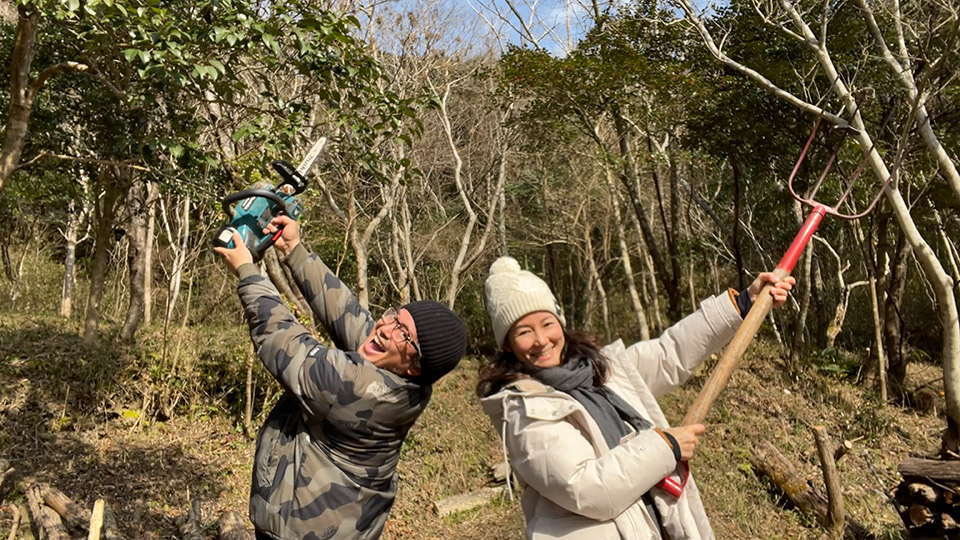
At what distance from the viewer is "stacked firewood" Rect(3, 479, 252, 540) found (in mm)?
4137

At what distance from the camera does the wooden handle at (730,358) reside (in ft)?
5.84

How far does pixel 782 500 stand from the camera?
21.5 ft

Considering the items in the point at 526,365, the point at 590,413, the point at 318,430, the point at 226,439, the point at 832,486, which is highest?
the point at 526,365

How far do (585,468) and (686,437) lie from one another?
0.28 metres

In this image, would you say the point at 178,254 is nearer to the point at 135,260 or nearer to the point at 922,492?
the point at 135,260

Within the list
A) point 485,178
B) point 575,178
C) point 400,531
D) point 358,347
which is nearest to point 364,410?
point 358,347

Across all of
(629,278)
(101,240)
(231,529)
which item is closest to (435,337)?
(231,529)

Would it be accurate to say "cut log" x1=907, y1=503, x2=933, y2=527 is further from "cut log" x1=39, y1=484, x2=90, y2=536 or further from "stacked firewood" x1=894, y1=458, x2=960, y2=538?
"cut log" x1=39, y1=484, x2=90, y2=536

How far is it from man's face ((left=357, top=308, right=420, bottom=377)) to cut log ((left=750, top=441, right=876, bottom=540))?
5402 millimetres

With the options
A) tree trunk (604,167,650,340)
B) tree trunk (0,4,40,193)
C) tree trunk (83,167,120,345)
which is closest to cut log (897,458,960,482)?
tree trunk (604,167,650,340)

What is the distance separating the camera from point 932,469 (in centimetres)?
532

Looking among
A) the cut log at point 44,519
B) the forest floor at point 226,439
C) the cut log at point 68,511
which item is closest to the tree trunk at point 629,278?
the forest floor at point 226,439

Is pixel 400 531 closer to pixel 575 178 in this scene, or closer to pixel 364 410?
pixel 364 410

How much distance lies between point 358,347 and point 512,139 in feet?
32.4
